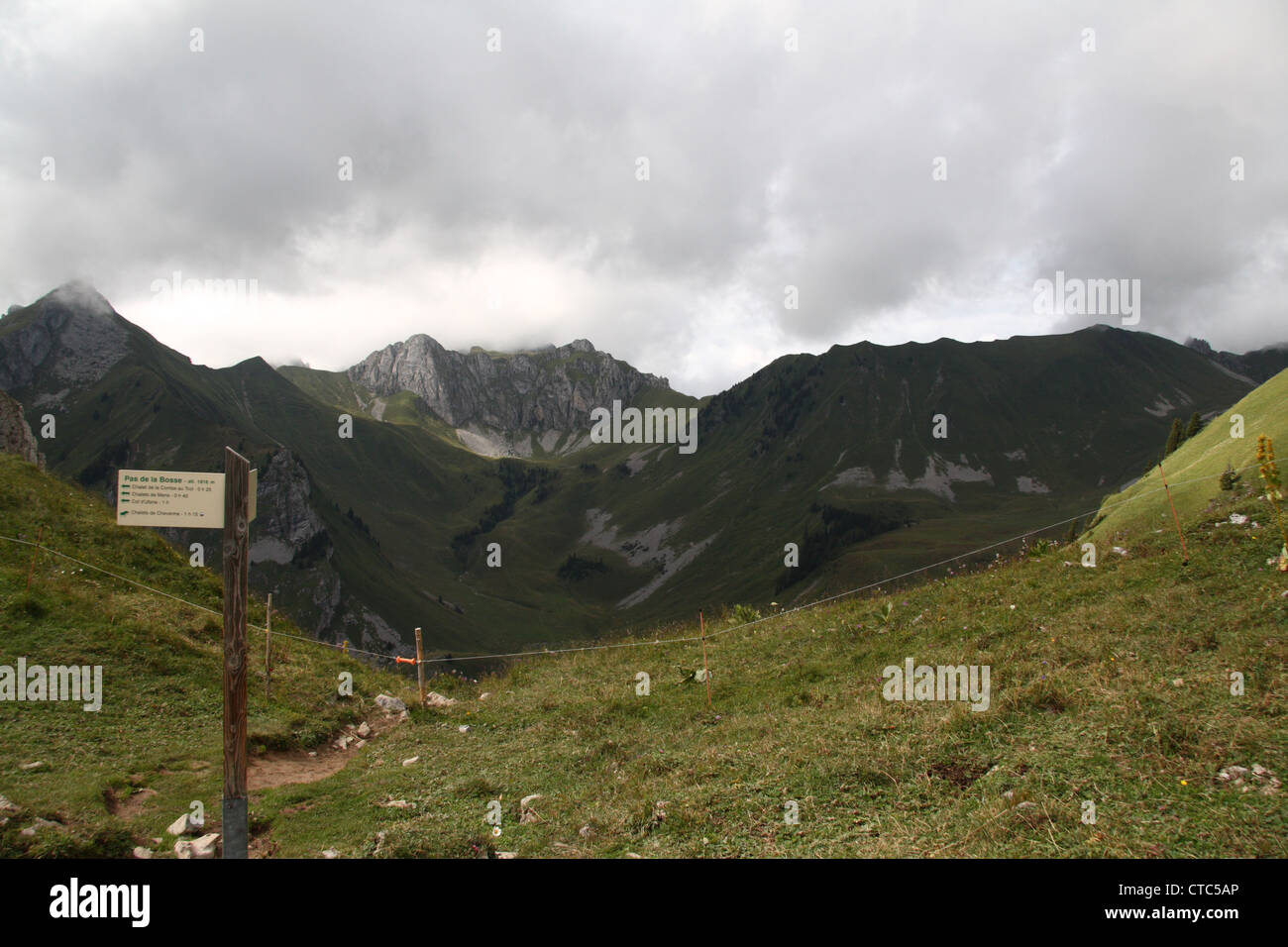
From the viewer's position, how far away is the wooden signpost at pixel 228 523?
8328mm

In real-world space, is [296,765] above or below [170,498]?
below

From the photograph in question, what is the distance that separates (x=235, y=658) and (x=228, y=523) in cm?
180

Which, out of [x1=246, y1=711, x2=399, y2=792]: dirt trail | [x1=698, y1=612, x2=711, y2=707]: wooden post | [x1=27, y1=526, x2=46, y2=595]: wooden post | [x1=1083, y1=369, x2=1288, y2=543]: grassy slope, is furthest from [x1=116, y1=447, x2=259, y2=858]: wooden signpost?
[x1=1083, y1=369, x2=1288, y2=543]: grassy slope

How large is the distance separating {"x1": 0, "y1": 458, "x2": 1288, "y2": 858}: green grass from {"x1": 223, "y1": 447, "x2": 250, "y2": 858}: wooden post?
201 centimetres

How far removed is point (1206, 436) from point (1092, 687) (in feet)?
76.7

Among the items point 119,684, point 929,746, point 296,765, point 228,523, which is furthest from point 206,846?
point 929,746

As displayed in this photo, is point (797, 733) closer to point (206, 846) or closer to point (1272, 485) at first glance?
point (206, 846)

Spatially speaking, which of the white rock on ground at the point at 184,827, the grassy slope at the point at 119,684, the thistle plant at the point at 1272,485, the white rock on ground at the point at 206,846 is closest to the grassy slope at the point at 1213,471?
the thistle plant at the point at 1272,485

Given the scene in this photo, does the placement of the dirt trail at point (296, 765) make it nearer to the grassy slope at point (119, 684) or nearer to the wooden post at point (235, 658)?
the grassy slope at point (119, 684)

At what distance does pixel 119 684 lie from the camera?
16516 mm

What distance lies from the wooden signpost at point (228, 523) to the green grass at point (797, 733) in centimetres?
218

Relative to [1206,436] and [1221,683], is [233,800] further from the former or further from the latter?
[1206,436]

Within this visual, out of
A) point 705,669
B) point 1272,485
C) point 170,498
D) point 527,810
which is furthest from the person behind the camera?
point 705,669
